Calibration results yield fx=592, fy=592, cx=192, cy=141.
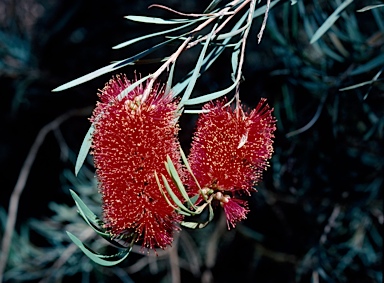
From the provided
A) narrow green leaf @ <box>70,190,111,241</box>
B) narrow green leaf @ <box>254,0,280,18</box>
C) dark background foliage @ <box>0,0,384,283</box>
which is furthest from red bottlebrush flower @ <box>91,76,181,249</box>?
dark background foliage @ <box>0,0,384,283</box>

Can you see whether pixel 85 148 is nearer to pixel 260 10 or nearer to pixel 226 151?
pixel 226 151

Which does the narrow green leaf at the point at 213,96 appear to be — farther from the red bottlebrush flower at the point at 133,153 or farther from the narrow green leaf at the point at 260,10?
the narrow green leaf at the point at 260,10

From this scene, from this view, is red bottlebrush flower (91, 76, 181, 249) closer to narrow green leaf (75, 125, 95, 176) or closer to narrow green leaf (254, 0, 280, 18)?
narrow green leaf (75, 125, 95, 176)

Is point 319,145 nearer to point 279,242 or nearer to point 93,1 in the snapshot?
point 279,242

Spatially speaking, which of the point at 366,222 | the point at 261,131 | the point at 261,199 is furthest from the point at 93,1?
the point at 261,131

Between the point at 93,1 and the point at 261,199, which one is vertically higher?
the point at 93,1

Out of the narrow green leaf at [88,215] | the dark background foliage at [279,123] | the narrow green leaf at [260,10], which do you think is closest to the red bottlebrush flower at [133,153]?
the narrow green leaf at [88,215]
